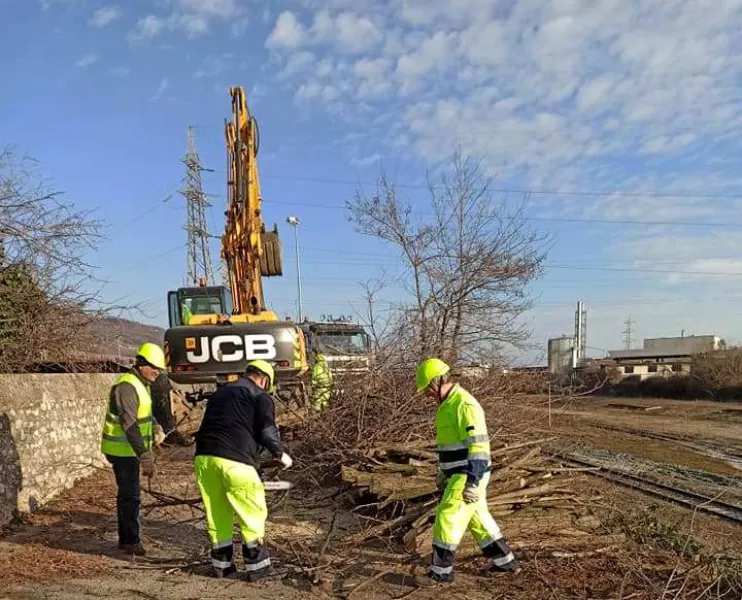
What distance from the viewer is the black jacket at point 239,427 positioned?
5.06 m

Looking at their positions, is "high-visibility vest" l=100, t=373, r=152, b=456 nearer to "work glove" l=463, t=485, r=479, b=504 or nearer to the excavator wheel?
"work glove" l=463, t=485, r=479, b=504

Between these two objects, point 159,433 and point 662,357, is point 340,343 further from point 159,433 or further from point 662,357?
point 662,357

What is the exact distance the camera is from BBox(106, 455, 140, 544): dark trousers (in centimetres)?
580

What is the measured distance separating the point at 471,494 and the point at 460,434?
465 millimetres

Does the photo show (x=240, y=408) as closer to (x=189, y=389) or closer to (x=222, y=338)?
(x=222, y=338)

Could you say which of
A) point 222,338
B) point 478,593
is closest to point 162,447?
point 222,338

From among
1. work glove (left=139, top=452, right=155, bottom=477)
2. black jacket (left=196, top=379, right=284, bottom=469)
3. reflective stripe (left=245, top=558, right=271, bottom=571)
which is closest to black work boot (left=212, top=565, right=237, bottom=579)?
reflective stripe (left=245, top=558, right=271, bottom=571)

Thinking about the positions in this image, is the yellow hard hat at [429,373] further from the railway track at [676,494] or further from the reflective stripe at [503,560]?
the railway track at [676,494]

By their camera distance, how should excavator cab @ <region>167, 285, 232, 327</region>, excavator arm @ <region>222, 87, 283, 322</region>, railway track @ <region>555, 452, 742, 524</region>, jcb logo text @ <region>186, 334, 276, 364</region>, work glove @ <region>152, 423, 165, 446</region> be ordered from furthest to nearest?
excavator cab @ <region>167, 285, 232, 327</region> → work glove @ <region>152, 423, 165, 446</region> → excavator arm @ <region>222, 87, 283, 322</region> → railway track @ <region>555, 452, 742, 524</region> → jcb logo text @ <region>186, 334, 276, 364</region>

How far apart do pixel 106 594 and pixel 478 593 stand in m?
2.81

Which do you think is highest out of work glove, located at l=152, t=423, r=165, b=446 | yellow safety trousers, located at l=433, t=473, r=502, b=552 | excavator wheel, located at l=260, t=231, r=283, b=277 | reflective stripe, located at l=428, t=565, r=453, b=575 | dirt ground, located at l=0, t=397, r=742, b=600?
excavator wheel, located at l=260, t=231, r=283, b=277

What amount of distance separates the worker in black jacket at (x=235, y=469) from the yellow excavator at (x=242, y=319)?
341cm

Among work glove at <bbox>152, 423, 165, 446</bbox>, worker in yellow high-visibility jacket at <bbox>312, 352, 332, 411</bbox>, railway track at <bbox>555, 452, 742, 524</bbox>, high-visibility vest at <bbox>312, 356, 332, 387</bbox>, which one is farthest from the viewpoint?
work glove at <bbox>152, 423, 165, 446</bbox>

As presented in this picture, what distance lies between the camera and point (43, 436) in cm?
724
